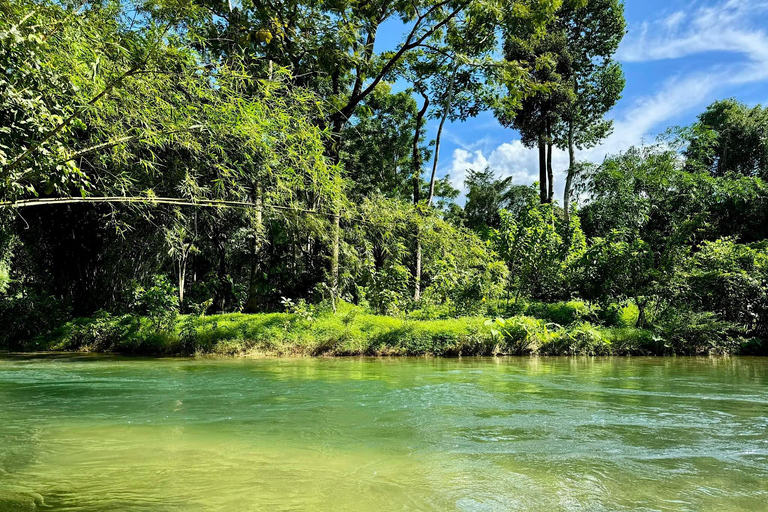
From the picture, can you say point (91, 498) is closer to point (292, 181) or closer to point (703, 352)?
point (292, 181)

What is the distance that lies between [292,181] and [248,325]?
12.9 ft

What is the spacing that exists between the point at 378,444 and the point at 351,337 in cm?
762

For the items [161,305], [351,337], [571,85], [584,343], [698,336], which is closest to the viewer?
[161,305]

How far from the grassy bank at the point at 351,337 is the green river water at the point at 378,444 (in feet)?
11.4

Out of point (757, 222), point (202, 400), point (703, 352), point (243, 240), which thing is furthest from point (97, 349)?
point (757, 222)

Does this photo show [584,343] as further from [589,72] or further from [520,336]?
[589,72]

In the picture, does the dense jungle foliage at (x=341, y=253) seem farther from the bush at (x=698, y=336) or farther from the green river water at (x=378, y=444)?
the green river water at (x=378, y=444)

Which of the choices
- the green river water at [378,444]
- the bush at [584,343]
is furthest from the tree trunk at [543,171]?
the green river water at [378,444]

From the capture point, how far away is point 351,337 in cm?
1132

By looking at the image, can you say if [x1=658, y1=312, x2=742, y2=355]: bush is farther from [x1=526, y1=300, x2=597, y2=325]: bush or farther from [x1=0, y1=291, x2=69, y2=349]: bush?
[x1=0, y1=291, x2=69, y2=349]: bush

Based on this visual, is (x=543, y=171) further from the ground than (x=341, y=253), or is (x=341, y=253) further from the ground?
(x=543, y=171)

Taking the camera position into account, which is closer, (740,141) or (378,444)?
(378,444)

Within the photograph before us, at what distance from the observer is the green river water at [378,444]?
8.59 feet

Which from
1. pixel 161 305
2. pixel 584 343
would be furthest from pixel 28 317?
pixel 584 343
